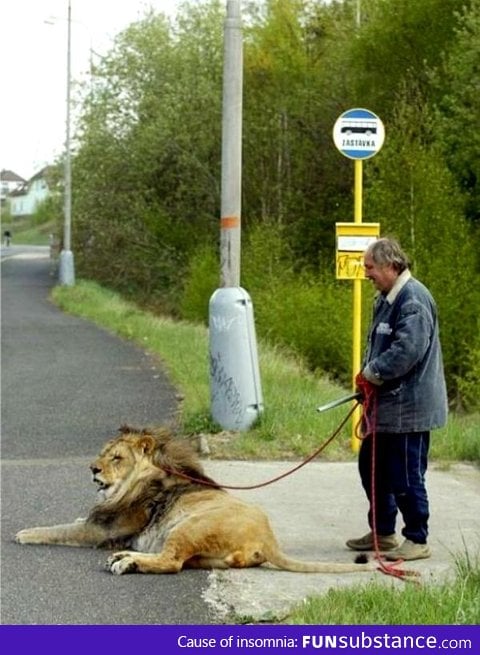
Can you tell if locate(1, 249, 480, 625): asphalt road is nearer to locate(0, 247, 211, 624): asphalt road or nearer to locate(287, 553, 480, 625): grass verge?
locate(0, 247, 211, 624): asphalt road

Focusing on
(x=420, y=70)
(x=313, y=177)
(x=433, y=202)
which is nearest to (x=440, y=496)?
(x=433, y=202)

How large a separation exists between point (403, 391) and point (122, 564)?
1.94m

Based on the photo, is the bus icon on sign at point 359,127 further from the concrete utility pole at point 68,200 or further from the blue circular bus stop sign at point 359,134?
the concrete utility pole at point 68,200

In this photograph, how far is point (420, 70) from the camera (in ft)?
108

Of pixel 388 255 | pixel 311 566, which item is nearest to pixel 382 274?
pixel 388 255

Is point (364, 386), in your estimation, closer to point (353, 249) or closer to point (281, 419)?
point (353, 249)

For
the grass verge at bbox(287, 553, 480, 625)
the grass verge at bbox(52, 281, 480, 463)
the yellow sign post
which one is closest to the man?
the grass verge at bbox(287, 553, 480, 625)

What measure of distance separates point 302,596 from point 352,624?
40.2 inches

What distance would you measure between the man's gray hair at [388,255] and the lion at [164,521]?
1644mm

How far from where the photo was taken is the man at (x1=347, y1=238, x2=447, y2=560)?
775 cm

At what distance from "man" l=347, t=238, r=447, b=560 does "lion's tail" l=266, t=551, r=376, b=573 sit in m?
0.42

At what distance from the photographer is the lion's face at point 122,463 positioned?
8.02m

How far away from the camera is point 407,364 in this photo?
770 cm

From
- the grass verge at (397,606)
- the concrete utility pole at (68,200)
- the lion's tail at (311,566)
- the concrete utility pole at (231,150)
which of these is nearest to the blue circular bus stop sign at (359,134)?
the concrete utility pole at (231,150)
